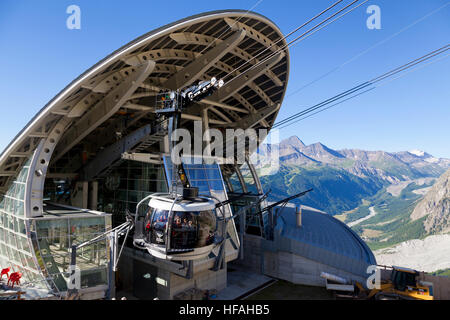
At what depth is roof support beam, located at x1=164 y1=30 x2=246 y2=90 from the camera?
1889cm

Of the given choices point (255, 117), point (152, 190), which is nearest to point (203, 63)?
point (255, 117)

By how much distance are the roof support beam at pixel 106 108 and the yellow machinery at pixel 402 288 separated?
2231cm

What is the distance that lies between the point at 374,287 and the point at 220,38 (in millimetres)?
22121

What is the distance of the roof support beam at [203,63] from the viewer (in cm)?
1889

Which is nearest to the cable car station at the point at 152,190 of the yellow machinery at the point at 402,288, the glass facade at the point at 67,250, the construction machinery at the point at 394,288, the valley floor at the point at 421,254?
the glass facade at the point at 67,250

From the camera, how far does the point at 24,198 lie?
57.5 feet

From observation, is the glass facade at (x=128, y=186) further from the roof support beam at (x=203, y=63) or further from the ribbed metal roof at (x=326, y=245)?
the ribbed metal roof at (x=326, y=245)

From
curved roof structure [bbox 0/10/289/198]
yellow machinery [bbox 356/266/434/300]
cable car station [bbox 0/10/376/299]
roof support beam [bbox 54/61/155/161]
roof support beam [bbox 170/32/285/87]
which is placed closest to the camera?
cable car station [bbox 0/10/376/299]

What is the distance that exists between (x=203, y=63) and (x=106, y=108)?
26.1 feet

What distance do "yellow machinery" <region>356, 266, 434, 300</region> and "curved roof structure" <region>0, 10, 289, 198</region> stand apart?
58.8ft

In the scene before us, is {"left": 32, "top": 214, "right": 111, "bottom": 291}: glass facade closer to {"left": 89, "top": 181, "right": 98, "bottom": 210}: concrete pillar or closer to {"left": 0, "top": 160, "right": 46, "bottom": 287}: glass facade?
{"left": 0, "top": 160, "right": 46, "bottom": 287}: glass facade

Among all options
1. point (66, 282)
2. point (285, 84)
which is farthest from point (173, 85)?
point (66, 282)

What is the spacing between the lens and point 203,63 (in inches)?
803

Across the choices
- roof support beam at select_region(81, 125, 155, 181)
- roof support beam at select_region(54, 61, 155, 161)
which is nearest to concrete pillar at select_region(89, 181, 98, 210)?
roof support beam at select_region(81, 125, 155, 181)
